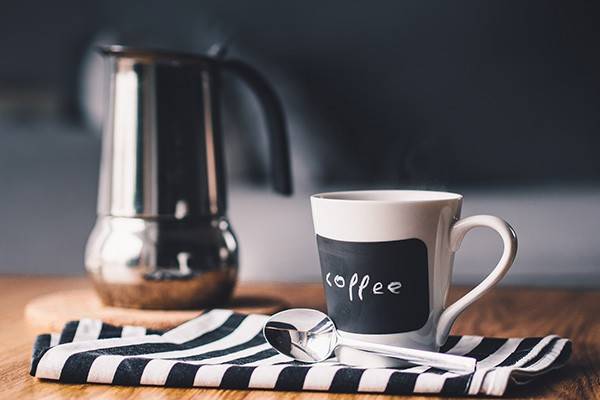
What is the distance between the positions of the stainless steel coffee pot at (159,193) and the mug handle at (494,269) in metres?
0.27

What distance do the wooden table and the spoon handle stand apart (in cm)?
3

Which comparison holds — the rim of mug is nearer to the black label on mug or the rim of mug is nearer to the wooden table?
the black label on mug

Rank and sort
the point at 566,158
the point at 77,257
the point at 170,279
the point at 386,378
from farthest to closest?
the point at 77,257
the point at 566,158
the point at 170,279
the point at 386,378

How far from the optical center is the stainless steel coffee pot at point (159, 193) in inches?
28.5

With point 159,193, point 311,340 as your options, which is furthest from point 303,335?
point 159,193

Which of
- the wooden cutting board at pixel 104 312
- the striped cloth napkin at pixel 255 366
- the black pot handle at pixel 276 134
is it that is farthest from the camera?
the black pot handle at pixel 276 134

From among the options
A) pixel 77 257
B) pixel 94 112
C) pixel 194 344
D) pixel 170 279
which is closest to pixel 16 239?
pixel 77 257

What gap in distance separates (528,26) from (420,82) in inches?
5.6

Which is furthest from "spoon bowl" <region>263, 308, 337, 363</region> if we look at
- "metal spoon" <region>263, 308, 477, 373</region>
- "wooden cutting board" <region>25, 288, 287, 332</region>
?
"wooden cutting board" <region>25, 288, 287, 332</region>

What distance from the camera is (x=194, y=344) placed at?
23.1 inches

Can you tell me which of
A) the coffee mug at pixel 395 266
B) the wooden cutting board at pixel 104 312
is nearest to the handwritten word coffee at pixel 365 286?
the coffee mug at pixel 395 266

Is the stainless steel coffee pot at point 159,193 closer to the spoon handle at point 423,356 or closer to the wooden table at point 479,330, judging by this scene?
the wooden table at point 479,330

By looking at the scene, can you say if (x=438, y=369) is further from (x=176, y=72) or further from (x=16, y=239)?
(x=16, y=239)

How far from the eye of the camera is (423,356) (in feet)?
1.65
